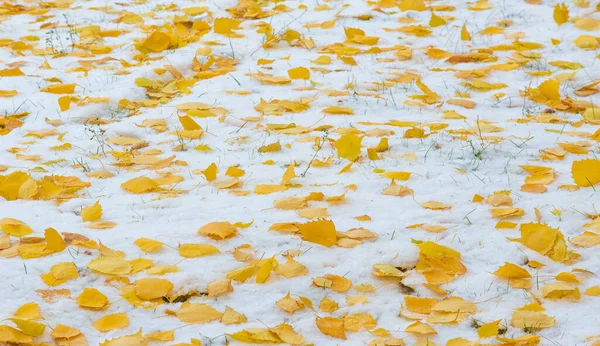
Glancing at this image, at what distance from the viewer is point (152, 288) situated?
7.10 ft

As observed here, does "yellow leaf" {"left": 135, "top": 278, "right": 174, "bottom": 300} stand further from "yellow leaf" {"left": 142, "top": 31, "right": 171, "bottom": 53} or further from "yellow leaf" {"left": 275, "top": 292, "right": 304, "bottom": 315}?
"yellow leaf" {"left": 142, "top": 31, "right": 171, "bottom": 53}

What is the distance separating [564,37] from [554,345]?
305 centimetres

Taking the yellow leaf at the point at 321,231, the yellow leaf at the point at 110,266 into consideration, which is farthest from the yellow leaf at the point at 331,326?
the yellow leaf at the point at 110,266

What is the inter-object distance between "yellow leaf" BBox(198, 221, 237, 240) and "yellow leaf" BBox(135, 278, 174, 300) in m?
0.30

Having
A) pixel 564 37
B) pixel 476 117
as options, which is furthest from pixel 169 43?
pixel 564 37

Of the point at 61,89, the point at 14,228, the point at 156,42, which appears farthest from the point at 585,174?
the point at 156,42

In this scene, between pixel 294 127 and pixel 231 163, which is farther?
pixel 294 127

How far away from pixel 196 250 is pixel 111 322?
43 centimetres

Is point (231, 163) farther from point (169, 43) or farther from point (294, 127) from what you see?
point (169, 43)

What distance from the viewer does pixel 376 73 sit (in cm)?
409

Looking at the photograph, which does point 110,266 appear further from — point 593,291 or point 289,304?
point 593,291

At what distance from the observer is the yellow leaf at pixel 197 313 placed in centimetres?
204

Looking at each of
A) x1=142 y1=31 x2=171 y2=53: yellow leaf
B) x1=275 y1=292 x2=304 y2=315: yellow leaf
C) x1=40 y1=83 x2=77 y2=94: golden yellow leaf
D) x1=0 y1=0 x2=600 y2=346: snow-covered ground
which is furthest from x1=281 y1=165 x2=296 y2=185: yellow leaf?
x1=142 y1=31 x2=171 y2=53: yellow leaf

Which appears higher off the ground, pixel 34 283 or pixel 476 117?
pixel 34 283
